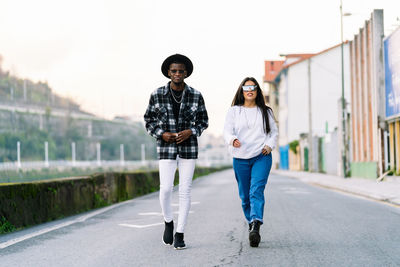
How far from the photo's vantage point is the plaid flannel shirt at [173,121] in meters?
6.23

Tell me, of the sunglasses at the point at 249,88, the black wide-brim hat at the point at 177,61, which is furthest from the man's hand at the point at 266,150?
the black wide-brim hat at the point at 177,61

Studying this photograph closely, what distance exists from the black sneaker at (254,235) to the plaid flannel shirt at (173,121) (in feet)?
3.13

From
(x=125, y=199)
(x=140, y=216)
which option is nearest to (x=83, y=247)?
(x=140, y=216)

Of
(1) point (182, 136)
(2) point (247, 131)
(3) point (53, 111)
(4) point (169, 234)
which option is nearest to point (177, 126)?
(1) point (182, 136)

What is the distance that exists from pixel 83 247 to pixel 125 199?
961 cm

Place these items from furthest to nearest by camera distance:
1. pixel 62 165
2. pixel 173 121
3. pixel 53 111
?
pixel 53 111 < pixel 62 165 < pixel 173 121

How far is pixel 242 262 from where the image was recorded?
17.9 ft

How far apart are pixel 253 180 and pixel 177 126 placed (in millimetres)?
1049

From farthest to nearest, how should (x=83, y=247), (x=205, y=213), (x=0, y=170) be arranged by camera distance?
(x=205, y=213) → (x=0, y=170) → (x=83, y=247)

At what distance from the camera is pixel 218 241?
22.7 feet

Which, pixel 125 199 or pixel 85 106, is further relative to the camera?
pixel 85 106

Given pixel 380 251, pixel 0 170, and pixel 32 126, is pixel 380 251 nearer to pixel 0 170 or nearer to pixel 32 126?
pixel 0 170

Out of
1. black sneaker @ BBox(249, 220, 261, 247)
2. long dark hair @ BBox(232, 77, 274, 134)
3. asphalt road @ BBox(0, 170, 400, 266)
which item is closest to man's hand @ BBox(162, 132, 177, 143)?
long dark hair @ BBox(232, 77, 274, 134)

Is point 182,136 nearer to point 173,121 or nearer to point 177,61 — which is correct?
point 173,121
